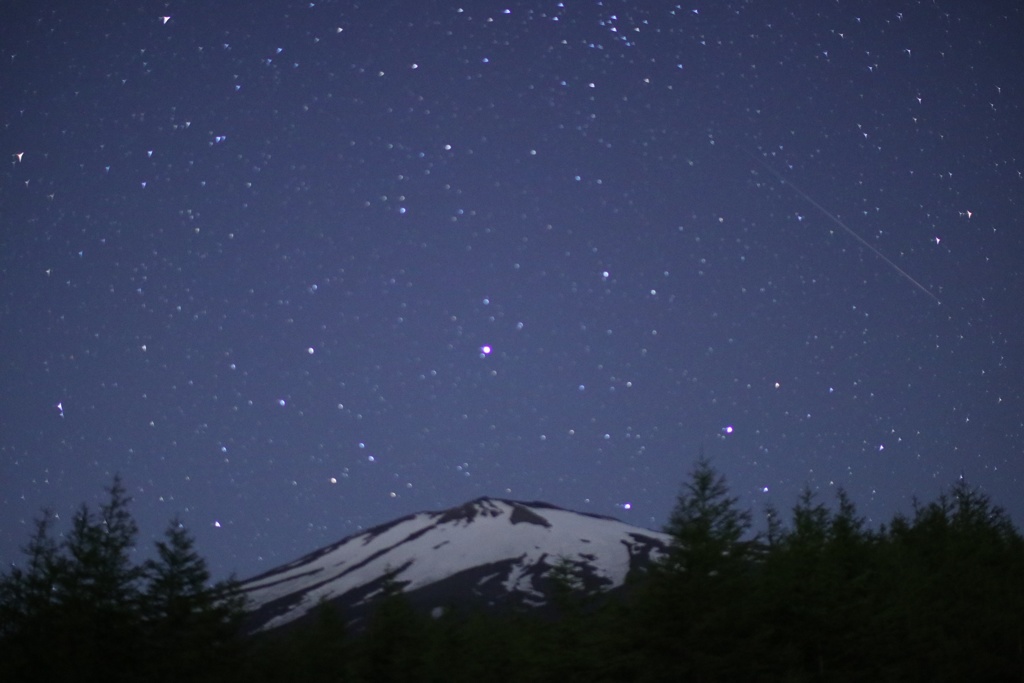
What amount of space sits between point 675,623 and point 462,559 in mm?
134009

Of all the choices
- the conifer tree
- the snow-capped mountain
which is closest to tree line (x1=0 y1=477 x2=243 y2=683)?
the conifer tree

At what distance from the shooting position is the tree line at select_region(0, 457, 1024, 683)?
22.4m

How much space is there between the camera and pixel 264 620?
130 metres

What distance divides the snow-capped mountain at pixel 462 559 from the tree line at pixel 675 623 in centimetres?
9147

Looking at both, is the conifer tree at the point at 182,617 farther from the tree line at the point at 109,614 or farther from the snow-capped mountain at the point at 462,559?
the snow-capped mountain at the point at 462,559

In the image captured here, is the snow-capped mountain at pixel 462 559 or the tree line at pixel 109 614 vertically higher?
the snow-capped mountain at pixel 462 559

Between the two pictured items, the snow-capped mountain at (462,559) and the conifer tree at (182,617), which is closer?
the conifer tree at (182,617)

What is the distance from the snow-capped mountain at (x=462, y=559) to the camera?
436 feet

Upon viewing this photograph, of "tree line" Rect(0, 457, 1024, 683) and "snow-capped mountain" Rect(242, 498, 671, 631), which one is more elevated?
"snow-capped mountain" Rect(242, 498, 671, 631)

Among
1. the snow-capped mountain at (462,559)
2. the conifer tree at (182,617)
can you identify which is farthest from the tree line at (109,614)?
the snow-capped mountain at (462,559)

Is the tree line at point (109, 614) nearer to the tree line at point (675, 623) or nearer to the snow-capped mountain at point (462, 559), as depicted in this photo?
the tree line at point (675, 623)

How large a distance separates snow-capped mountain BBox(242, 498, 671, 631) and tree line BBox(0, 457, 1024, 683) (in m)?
91.5

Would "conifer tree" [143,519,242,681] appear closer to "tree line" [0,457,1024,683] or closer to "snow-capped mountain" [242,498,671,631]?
"tree line" [0,457,1024,683]

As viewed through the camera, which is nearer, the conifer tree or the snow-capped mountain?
the conifer tree
